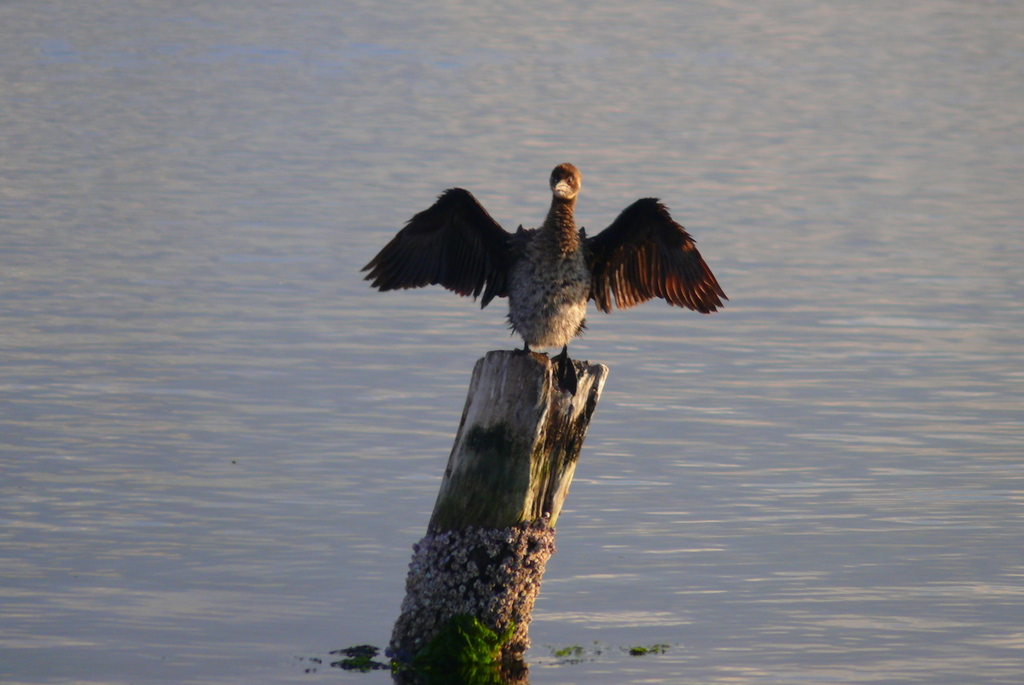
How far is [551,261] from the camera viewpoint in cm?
771

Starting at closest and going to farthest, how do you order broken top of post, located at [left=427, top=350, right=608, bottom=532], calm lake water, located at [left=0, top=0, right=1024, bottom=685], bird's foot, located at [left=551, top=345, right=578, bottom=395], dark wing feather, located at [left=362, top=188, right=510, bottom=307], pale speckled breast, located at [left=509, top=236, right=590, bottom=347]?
broken top of post, located at [left=427, top=350, right=608, bottom=532]
bird's foot, located at [left=551, top=345, right=578, bottom=395]
pale speckled breast, located at [left=509, top=236, right=590, bottom=347]
dark wing feather, located at [left=362, top=188, right=510, bottom=307]
calm lake water, located at [left=0, top=0, right=1024, bottom=685]

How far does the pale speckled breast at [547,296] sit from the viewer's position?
766 centimetres

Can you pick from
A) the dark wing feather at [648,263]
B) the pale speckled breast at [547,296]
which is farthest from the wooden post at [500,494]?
the dark wing feather at [648,263]

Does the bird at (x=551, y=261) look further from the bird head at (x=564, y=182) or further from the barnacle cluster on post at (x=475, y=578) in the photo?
the barnacle cluster on post at (x=475, y=578)

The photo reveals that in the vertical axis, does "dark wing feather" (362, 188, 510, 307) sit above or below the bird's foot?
above

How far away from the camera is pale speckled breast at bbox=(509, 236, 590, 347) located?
7656 mm

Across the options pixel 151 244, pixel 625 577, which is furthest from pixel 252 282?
pixel 625 577

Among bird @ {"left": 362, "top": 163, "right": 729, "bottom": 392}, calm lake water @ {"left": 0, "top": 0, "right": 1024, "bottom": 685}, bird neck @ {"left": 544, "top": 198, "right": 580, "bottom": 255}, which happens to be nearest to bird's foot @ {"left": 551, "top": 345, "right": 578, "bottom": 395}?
bird @ {"left": 362, "top": 163, "right": 729, "bottom": 392}

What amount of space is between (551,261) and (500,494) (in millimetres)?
1346

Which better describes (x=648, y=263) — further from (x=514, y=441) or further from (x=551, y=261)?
(x=514, y=441)

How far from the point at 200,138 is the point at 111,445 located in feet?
52.6

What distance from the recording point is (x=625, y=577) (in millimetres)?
8953

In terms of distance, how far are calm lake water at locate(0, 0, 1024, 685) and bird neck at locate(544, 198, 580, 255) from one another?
199 cm

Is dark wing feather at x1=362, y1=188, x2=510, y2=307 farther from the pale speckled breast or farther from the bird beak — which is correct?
the bird beak
